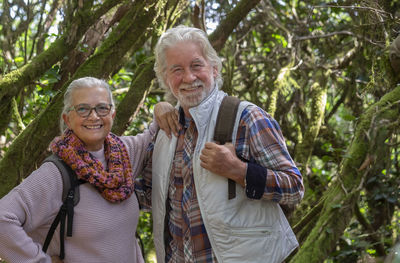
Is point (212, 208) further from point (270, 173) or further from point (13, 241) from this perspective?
point (13, 241)

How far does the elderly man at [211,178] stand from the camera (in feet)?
7.23

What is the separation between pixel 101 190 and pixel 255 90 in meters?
3.48

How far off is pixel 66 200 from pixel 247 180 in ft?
2.98

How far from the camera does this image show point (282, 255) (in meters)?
2.29

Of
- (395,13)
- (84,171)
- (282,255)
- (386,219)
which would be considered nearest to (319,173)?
(386,219)

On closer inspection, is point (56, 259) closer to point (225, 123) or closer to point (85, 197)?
point (85, 197)

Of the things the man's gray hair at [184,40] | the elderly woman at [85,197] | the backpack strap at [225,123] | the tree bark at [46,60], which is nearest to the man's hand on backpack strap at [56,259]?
the elderly woman at [85,197]

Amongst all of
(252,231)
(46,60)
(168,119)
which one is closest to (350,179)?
(252,231)

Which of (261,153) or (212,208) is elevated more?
(261,153)

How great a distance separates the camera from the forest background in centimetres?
331

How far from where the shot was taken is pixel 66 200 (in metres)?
2.30

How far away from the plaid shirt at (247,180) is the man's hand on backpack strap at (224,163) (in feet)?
0.14

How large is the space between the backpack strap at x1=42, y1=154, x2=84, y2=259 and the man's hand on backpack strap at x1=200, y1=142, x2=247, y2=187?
0.68 meters

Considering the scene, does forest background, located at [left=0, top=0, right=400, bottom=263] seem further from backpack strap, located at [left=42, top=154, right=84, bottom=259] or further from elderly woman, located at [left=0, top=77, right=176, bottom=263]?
backpack strap, located at [left=42, top=154, right=84, bottom=259]
